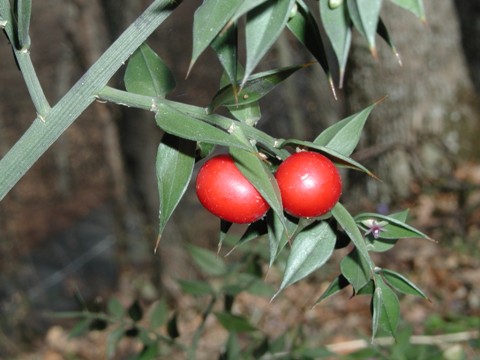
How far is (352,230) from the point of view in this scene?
631 millimetres

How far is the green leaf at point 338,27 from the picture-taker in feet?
1.72

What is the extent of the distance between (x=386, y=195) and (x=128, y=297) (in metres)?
2.15

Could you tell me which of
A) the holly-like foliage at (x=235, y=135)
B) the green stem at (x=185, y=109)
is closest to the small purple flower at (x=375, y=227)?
the holly-like foliage at (x=235, y=135)

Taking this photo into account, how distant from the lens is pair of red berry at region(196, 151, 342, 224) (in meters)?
0.62

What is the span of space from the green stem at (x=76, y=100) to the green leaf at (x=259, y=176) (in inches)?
5.6

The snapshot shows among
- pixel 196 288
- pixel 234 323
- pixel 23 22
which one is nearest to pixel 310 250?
pixel 23 22

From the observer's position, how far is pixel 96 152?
13.0 meters

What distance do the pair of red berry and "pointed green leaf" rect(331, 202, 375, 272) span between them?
2 cm

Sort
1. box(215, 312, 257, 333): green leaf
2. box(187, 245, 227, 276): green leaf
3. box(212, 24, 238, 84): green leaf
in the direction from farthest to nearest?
box(187, 245, 227, 276): green leaf
box(215, 312, 257, 333): green leaf
box(212, 24, 238, 84): green leaf

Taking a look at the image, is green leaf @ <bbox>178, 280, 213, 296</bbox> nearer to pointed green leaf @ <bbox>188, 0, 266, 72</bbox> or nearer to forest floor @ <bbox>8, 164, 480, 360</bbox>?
pointed green leaf @ <bbox>188, 0, 266, 72</bbox>

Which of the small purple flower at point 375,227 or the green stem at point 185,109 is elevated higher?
the green stem at point 185,109

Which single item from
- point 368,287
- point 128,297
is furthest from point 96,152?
point 368,287

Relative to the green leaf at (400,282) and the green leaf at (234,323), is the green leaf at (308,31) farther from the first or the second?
the green leaf at (234,323)

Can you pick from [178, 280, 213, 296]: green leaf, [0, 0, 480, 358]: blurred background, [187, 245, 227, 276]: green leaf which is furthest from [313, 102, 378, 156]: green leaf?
[0, 0, 480, 358]: blurred background
